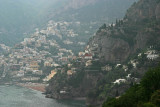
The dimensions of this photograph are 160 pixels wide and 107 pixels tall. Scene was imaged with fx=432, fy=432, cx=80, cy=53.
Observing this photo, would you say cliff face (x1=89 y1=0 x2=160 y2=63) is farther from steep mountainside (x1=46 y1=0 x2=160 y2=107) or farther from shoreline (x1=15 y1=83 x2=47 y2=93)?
shoreline (x1=15 y1=83 x2=47 y2=93)

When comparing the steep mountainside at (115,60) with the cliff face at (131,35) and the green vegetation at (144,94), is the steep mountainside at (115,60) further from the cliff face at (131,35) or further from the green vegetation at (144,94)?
the green vegetation at (144,94)

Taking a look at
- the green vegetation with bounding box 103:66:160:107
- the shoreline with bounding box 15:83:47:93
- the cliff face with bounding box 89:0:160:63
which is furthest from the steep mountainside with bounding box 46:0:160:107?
the green vegetation with bounding box 103:66:160:107

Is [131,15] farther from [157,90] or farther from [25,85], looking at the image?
[157,90]

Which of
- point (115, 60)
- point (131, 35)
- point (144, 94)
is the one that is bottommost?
point (144, 94)

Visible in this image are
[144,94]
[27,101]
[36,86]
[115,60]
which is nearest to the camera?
[144,94]

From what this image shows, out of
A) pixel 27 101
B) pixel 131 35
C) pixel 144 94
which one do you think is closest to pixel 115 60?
pixel 131 35

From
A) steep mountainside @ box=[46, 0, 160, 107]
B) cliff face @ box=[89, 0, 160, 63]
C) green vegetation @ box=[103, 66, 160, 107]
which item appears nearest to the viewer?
green vegetation @ box=[103, 66, 160, 107]

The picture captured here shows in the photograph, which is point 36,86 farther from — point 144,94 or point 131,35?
point 144,94

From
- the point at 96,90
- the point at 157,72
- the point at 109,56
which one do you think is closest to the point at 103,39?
the point at 109,56
